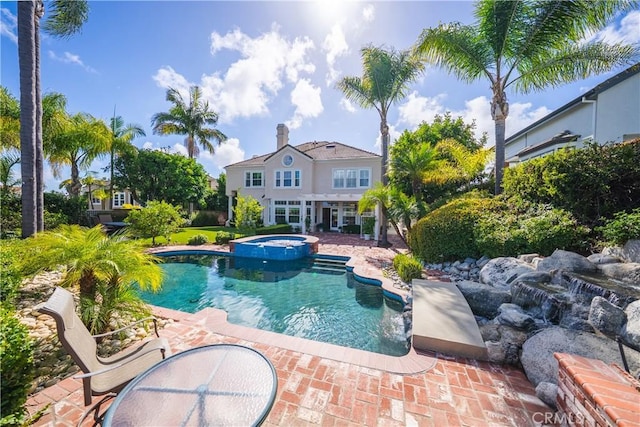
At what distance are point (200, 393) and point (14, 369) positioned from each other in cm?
182

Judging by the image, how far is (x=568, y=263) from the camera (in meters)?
5.93

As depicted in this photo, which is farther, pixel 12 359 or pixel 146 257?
pixel 146 257

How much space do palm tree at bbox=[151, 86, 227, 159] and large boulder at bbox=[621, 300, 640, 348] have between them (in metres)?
32.4

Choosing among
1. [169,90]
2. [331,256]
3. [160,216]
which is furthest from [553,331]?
[169,90]

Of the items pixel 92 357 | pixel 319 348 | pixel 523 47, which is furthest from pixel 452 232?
pixel 92 357

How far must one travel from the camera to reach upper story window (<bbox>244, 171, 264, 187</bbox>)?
25.7m

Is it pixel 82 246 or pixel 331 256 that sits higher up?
pixel 82 246

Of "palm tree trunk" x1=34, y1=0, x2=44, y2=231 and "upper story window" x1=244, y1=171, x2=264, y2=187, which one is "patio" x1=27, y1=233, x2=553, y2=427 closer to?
"palm tree trunk" x1=34, y1=0, x2=44, y2=231

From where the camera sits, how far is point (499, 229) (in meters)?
8.55

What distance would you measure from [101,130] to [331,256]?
20.0 meters

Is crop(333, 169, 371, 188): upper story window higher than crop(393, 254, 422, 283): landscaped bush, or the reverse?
crop(333, 169, 371, 188): upper story window

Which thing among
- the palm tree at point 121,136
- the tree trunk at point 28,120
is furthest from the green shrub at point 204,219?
the tree trunk at point 28,120

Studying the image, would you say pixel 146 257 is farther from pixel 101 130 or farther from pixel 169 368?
pixel 101 130

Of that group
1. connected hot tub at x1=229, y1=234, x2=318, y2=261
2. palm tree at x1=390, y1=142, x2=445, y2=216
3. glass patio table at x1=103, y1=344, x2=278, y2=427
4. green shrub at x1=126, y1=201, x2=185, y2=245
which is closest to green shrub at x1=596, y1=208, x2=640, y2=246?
palm tree at x1=390, y1=142, x2=445, y2=216
